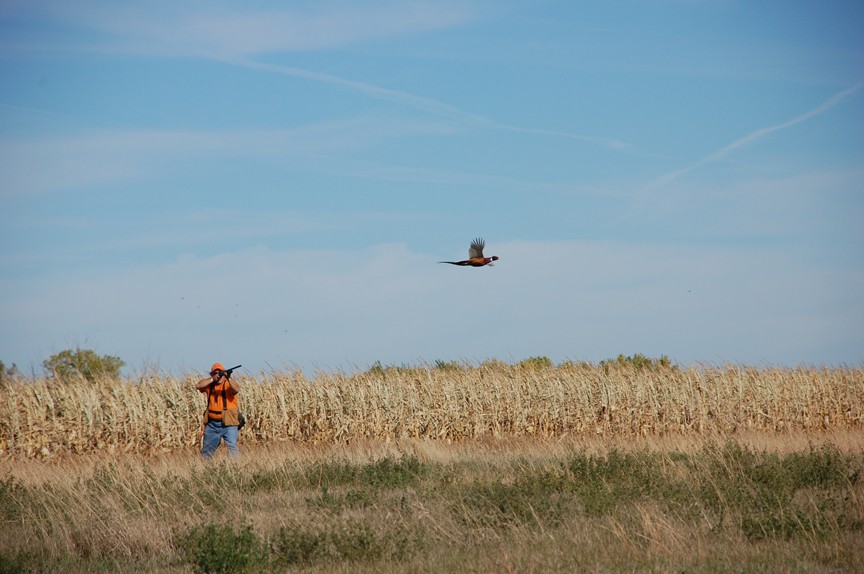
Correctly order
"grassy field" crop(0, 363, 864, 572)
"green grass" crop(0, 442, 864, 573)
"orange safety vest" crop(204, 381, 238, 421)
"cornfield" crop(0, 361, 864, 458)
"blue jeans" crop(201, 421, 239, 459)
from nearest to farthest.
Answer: "green grass" crop(0, 442, 864, 573)
"grassy field" crop(0, 363, 864, 572)
"orange safety vest" crop(204, 381, 238, 421)
"blue jeans" crop(201, 421, 239, 459)
"cornfield" crop(0, 361, 864, 458)

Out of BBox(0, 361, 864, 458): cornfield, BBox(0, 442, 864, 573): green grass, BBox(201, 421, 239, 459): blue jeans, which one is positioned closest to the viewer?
BBox(0, 442, 864, 573): green grass

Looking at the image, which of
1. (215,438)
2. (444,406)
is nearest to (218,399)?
(215,438)

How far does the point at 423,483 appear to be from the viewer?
13.4m

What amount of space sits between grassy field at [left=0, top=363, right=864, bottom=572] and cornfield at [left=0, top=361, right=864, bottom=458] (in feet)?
0.20

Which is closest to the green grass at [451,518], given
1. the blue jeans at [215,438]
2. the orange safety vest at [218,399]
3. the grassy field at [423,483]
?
the grassy field at [423,483]

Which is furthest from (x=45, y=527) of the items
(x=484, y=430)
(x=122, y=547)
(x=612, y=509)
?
(x=484, y=430)

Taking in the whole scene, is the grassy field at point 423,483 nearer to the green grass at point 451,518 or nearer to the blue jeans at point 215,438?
the green grass at point 451,518

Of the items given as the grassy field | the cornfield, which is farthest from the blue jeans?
the cornfield

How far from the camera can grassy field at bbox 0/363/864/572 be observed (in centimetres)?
889

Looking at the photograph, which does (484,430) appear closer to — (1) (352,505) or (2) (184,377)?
(2) (184,377)

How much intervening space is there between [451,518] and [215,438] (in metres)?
7.14

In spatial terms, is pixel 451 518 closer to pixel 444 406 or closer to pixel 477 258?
pixel 477 258

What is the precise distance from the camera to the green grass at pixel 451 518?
8617 millimetres

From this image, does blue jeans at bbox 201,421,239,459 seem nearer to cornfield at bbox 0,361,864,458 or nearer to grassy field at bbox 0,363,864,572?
grassy field at bbox 0,363,864,572
